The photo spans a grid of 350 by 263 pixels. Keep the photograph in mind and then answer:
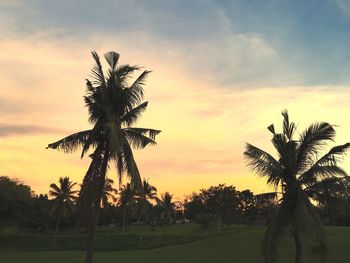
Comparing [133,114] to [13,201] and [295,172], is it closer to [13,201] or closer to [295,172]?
[295,172]

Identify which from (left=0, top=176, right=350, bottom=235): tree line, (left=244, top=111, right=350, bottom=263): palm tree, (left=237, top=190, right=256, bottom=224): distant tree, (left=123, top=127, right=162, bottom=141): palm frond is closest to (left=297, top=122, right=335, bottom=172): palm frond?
(left=244, top=111, right=350, bottom=263): palm tree

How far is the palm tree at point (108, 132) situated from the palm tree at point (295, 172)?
5880mm

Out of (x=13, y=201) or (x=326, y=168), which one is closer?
(x=326, y=168)

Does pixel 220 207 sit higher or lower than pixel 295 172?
higher

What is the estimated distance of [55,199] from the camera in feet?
319

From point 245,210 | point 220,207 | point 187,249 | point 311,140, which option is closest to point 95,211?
point 311,140

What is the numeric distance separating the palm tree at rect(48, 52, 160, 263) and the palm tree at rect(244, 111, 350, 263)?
19.3 feet

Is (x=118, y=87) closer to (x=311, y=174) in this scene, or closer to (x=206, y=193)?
(x=311, y=174)

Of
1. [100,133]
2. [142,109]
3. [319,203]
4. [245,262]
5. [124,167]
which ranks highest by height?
[142,109]

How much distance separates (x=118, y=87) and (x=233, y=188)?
80.3 metres

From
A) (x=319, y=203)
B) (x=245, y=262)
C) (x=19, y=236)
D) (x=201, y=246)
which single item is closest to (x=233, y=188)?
(x=201, y=246)

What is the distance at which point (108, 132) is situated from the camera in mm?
20125

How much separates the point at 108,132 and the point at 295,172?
889cm

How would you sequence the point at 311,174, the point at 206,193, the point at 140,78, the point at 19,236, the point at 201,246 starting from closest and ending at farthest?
1. the point at 311,174
2. the point at 140,78
3. the point at 201,246
4. the point at 19,236
5. the point at 206,193
